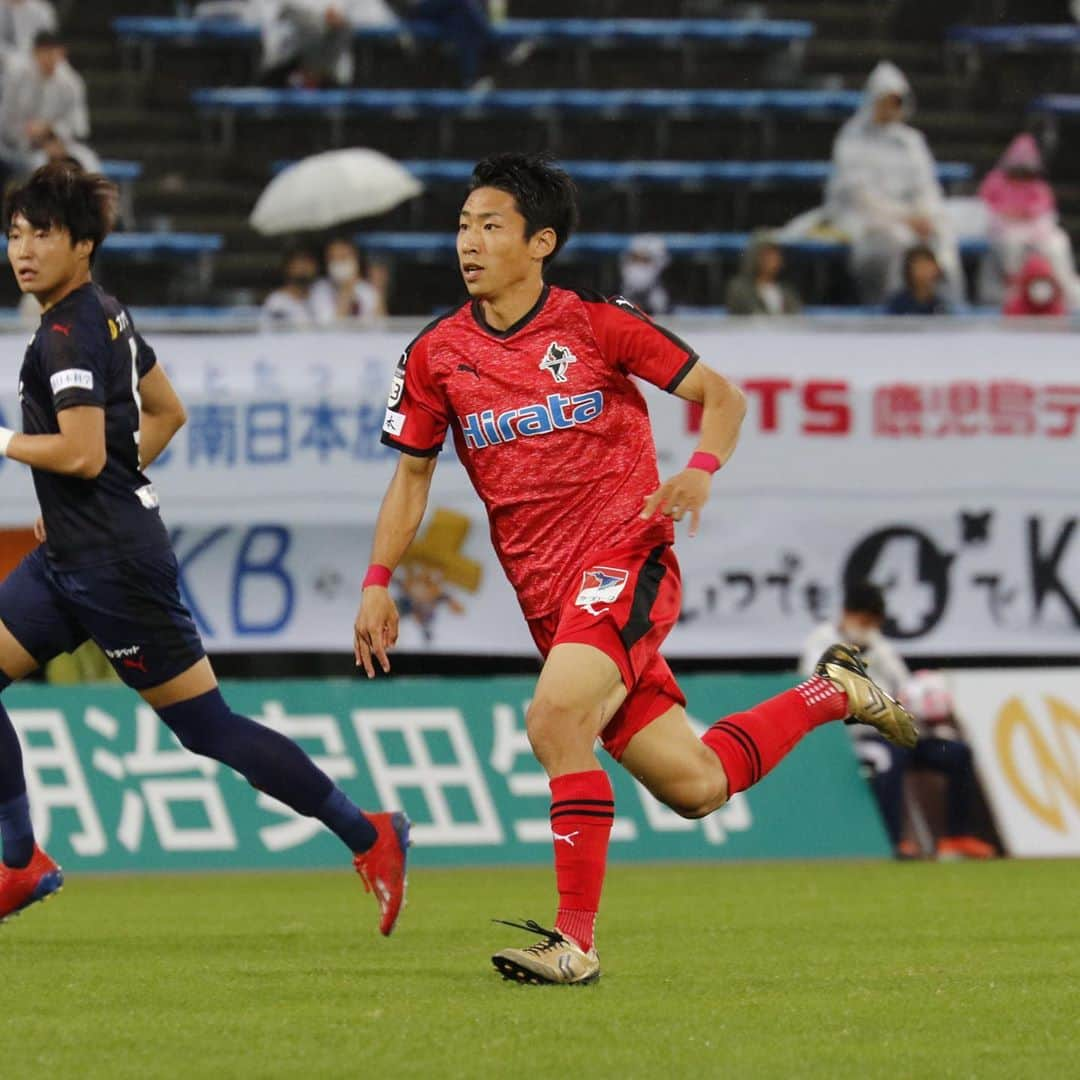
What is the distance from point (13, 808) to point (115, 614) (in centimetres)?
80

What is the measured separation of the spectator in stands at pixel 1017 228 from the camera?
56.4 ft

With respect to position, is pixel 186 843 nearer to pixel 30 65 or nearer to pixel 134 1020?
pixel 30 65

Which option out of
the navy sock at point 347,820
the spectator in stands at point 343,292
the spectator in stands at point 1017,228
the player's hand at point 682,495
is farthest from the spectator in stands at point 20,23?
the player's hand at point 682,495

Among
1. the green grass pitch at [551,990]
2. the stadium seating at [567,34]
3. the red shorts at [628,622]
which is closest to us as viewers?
the green grass pitch at [551,990]

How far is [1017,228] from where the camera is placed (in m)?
17.4

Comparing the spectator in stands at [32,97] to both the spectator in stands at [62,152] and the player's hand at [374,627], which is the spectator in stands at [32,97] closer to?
the spectator in stands at [62,152]

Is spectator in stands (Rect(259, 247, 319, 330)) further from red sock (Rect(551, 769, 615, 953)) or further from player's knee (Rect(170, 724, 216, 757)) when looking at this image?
red sock (Rect(551, 769, 615, 953))

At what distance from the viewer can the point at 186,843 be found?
43.1ft

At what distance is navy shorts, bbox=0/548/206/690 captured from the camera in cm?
748

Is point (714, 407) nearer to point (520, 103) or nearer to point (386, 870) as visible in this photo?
point (386, 870)

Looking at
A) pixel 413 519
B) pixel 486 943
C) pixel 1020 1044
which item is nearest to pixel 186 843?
pixel 486 943

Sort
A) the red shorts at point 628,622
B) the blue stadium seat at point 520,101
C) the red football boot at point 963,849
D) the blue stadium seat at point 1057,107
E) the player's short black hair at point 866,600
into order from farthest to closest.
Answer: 1. the blue stadium seat at point 1057,107
2. the blue stadium seat at point 520,101
3. the red football boot at point 963,849
4. the player's short black hair at point 866,600
5. the red shorts at point 628,622

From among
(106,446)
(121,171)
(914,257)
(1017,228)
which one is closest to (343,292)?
(121,171)

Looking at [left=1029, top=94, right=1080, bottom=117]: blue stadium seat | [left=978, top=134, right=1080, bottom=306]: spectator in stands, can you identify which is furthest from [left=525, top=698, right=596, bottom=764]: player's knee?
[left=1029, top=94, right=1080, bottom=117]: blue stadium seat
